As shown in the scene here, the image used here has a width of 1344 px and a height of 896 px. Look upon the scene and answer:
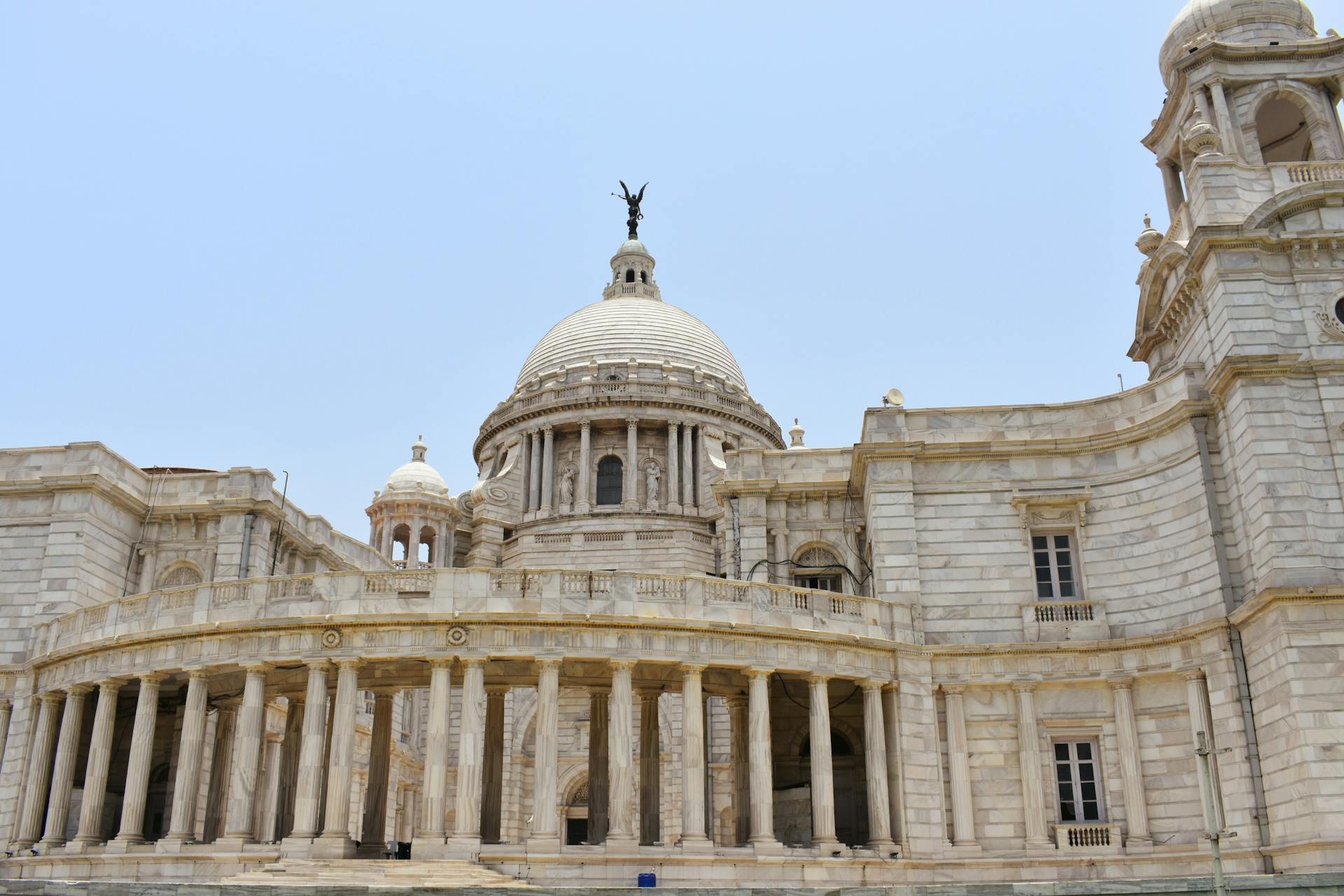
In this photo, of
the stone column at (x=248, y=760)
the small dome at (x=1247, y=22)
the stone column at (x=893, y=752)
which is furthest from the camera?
the small dome at (x=1247, y=22)

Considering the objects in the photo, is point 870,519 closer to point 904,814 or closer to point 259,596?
point 904,814

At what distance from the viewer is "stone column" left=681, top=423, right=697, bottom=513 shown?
68.7m

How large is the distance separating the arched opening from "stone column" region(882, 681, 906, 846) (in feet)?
75.7

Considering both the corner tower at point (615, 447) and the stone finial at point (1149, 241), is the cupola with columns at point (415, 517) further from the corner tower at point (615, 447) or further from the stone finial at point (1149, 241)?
the stone finial at point (1149, 241)

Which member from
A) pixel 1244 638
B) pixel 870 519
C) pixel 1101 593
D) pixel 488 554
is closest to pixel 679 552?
pixel 488 554

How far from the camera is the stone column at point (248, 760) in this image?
110 ft

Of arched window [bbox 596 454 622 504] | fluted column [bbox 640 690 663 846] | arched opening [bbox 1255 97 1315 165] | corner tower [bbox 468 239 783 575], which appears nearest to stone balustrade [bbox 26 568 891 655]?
fluted column [bbox 640 690 663 846]

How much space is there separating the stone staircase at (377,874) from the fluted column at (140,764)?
592cm

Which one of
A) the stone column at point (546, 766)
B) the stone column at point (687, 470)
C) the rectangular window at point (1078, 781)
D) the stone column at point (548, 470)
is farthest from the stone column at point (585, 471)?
the rectangular window at point (1078, 781)

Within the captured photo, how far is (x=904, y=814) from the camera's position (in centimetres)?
3550

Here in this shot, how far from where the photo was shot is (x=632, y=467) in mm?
69500

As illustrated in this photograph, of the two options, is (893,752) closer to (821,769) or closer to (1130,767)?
(821,769)

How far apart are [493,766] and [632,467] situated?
32.6m

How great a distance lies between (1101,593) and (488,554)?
119 feet
